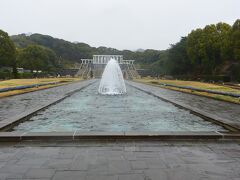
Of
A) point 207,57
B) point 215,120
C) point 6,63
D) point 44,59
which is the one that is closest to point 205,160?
point 215,120

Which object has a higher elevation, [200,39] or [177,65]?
[200,39]

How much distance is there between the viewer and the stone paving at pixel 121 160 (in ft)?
12.9

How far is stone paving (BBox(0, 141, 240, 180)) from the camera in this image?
392 cm

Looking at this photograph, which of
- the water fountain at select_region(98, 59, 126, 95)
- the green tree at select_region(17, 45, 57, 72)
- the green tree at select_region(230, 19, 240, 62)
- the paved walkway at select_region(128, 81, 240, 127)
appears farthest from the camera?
the green tree at select_region(17, 45, 57, 72)

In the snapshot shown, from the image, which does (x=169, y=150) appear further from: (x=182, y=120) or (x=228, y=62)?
(x=228, y=62)

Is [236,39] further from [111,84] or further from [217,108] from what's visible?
[217,108]

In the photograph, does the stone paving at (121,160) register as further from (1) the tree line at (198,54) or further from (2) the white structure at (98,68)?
(2) the white structure at (98,68)

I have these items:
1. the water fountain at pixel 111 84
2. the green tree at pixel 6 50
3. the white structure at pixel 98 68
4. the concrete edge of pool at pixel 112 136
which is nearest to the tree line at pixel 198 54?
the green tree at pixel 6 50

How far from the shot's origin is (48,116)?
8.99 m

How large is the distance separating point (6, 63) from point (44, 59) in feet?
65.0

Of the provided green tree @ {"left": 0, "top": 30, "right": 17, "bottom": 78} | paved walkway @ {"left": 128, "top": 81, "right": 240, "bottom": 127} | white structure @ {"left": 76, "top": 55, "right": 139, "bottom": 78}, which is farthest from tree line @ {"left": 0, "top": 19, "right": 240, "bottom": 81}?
paved walkway @ {"left": 128, "top": 81, "right": 240, "bottom": 127}

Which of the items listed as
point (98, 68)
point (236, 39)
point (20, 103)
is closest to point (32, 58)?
point (98, 68)

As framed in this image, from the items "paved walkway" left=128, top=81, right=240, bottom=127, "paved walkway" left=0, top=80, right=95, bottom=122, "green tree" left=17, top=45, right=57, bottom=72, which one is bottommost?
"paved walkway" left=0, top=80, right=95, bottom=122

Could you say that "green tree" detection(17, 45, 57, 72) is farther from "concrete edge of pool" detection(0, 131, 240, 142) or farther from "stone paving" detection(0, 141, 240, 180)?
"stone paving" detection(0, 141, 240, 180)
